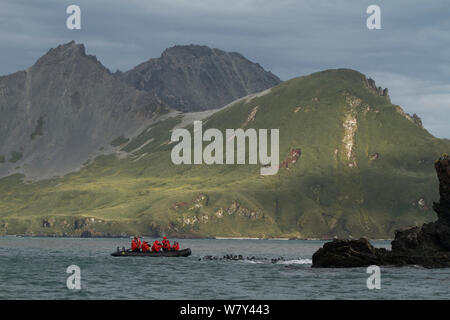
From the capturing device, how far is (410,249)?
13425 cm

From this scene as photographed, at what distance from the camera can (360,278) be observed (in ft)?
345

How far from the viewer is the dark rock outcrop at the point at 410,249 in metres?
124

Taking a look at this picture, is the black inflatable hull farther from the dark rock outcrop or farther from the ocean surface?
the dark rock outcrop

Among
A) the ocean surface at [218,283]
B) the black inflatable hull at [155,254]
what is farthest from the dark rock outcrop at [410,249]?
the black inflatable hull at [155,254]

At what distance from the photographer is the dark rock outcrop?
124125 millimetres

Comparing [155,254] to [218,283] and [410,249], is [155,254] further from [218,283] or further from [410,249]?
[218,283]

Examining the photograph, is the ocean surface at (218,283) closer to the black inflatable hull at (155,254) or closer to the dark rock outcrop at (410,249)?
the dark rock outcrop at (410,249)

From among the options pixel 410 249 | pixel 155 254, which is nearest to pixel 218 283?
pixel 410 249

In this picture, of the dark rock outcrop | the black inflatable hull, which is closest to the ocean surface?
the dark rock outcrop

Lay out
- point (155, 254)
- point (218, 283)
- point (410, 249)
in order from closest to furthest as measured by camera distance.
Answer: point (218, 283) < point (410, 249) < point (155, 254)
